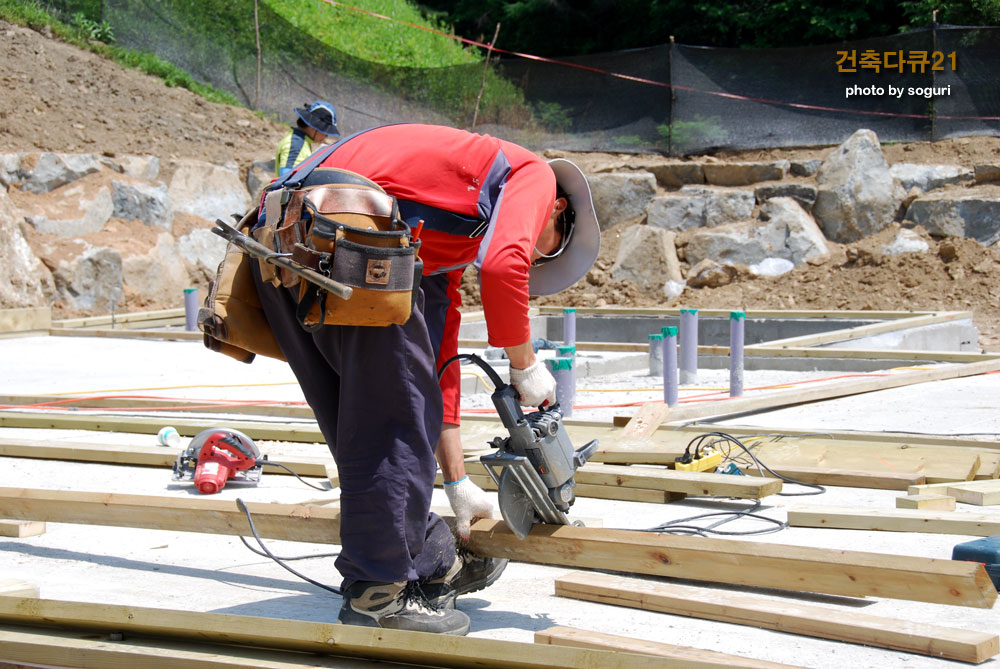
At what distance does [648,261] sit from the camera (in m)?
14.5

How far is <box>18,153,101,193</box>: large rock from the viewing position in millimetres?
12883

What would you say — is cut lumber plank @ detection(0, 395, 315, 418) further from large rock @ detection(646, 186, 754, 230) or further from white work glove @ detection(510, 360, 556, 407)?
large rock @ detection(646, 186, 754, 230)

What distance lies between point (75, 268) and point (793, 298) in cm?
937

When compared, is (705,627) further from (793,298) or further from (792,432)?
(793,298)

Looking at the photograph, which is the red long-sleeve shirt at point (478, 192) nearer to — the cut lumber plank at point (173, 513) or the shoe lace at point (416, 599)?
the shoe lace at point (416, 599)

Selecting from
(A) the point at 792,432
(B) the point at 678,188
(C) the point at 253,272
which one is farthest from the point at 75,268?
(C) the point at 253,272

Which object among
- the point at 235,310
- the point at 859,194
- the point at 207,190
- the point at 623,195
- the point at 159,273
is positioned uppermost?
the point at 623,195

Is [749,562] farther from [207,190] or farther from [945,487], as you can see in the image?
[207,190]

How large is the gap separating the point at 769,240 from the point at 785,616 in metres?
12.5

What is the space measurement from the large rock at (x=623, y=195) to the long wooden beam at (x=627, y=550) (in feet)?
42.4

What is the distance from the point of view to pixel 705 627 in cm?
244

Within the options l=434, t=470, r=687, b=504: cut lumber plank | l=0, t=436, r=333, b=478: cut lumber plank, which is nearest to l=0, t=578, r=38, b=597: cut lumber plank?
l=434, t=470, r=687, b=504: cut lumber plank

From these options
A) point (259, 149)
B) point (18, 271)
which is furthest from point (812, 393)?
point (259, 149)

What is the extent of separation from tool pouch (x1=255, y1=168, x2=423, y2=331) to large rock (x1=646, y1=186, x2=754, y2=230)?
522 inches
